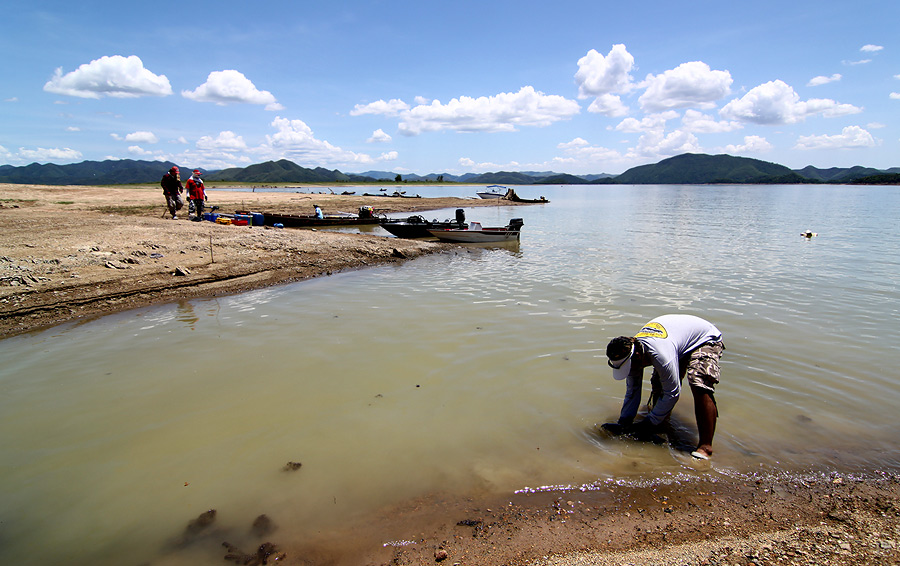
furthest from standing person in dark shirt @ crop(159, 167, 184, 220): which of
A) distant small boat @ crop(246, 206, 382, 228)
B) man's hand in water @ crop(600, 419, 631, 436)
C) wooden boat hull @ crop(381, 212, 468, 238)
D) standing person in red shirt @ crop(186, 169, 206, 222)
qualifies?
man's hand in water @ crop(600, 419, 631, 436)

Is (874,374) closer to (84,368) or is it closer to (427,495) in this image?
(427,495)

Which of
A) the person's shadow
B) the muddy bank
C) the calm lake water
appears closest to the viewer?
the muddy bank

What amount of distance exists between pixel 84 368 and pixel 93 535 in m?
4.34

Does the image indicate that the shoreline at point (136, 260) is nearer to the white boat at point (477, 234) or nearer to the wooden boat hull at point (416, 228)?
the white boat at point (477, 234)

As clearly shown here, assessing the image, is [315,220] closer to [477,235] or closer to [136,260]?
[477,235]

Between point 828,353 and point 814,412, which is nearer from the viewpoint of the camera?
point 814,412

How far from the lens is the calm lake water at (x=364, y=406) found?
4305 mm

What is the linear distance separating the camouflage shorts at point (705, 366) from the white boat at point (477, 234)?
61.5 ft

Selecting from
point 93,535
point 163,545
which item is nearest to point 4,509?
point 93,535

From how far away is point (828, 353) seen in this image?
7973 millimetres

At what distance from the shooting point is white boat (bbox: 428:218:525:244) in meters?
23.2

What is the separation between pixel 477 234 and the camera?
76.6 ft

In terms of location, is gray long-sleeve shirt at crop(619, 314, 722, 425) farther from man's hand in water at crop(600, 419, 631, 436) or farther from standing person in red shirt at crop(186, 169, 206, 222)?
standing person in red shirt at crop(186, 169, 206, 222)

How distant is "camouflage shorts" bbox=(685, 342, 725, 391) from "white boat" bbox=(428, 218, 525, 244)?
18759mm
